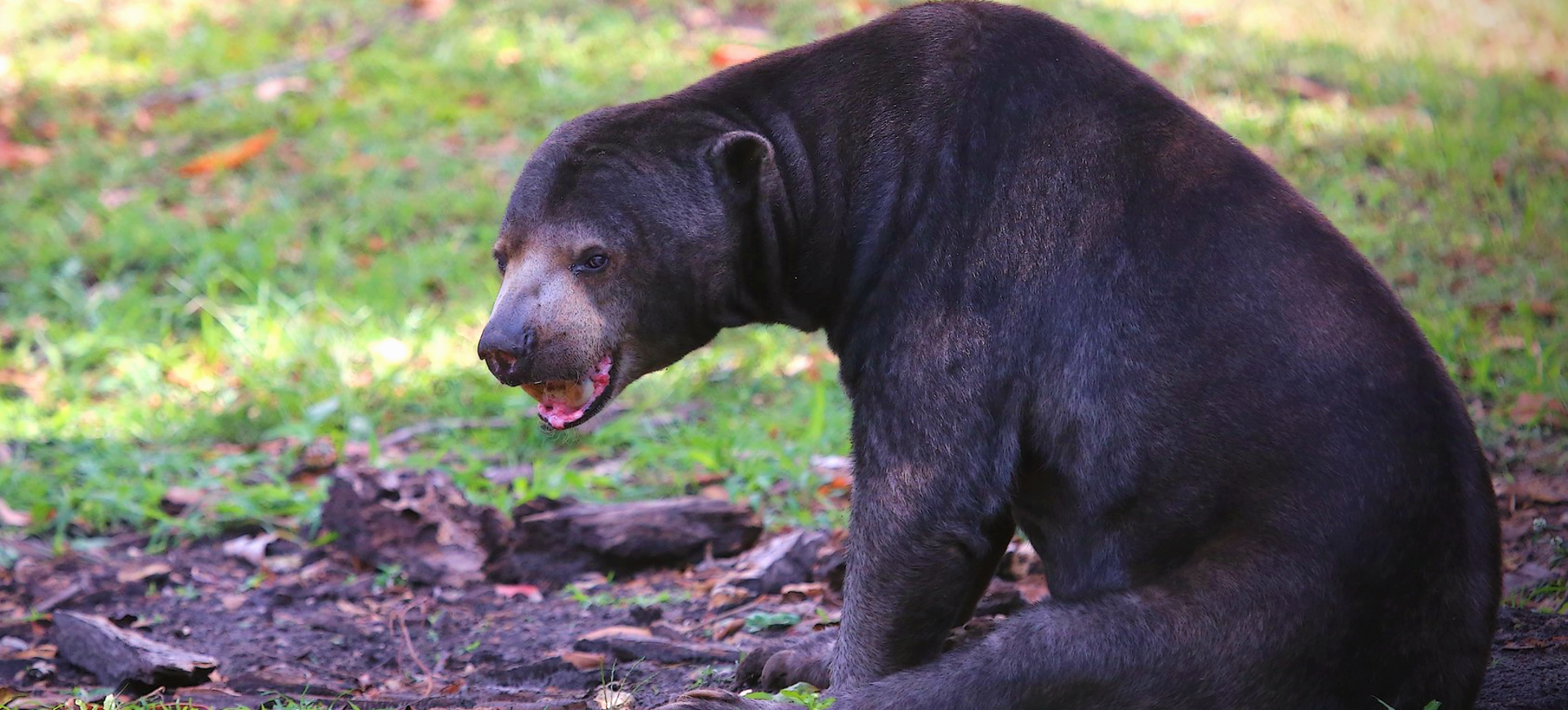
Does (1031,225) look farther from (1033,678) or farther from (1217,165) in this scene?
→ (1033,678)

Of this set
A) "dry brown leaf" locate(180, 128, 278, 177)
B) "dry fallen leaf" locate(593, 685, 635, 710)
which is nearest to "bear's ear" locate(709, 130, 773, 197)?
"dry fallen leaf" locate(593, 685, 635, 710)

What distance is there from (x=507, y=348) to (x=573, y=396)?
31 centimetres

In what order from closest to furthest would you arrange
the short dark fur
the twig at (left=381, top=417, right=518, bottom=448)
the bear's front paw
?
the short dark fur → the bear's front paw → the twig at (left=381, top=417, right=518, bottom=448)

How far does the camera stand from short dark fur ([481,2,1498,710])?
3266 mm

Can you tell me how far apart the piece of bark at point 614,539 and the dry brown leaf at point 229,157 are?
5580mm

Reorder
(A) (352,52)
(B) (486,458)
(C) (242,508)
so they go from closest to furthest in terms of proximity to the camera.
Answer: (C) (242,508) < (B) (486,458) < (A) (352,52)

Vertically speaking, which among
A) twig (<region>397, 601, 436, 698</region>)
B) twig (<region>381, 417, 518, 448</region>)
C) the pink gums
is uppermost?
the pink gums

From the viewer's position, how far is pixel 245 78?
36.4 ft

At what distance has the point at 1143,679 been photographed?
10.8 ft

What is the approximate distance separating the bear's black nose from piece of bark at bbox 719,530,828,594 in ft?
5.09

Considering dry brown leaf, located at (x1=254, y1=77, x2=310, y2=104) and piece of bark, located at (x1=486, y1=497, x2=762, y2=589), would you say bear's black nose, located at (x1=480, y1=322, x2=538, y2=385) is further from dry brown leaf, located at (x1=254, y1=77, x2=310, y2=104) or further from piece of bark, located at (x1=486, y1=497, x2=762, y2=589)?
dry brown leaf, located at (x1=254, y1=77, x2=310, y2=104)

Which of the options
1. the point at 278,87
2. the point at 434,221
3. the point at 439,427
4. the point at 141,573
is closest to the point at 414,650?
the point at 141,573

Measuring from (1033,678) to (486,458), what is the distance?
3749 mm

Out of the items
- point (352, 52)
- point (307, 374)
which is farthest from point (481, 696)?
point (352, 52)
